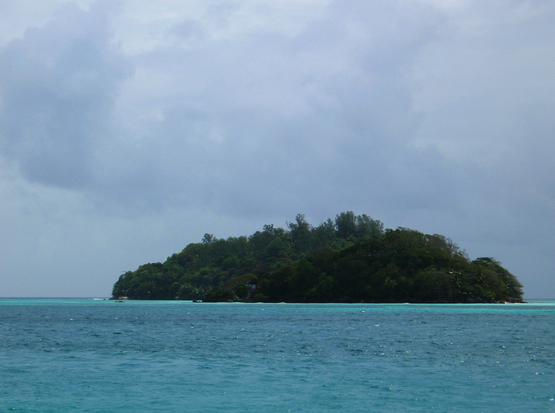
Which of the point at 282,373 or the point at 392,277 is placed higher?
the point at 392,277

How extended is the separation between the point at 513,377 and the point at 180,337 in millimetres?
28645

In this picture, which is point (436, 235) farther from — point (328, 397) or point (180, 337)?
point (328, 397)

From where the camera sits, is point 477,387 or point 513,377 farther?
point 513,377

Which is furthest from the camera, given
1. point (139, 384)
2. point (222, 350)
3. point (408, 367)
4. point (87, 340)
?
point (87, 340)

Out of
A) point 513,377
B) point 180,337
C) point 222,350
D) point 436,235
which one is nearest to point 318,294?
point 436,235

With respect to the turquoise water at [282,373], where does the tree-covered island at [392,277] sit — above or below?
above

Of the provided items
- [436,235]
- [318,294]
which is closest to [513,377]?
[318,294]

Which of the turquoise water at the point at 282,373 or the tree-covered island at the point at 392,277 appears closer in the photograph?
the turquoise water at the point at 282,373

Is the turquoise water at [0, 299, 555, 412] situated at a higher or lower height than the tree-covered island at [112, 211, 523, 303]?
lower

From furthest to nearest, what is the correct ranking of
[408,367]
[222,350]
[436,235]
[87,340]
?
[436,235] → [87,340] → [222,350] → [408,367]

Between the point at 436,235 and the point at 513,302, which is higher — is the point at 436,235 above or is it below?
above

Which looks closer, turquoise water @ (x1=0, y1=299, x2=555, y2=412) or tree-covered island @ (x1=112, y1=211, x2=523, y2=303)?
turquoise water @ (x1=0, y1=299, x2=555, y2=412)

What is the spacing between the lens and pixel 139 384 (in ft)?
85.2

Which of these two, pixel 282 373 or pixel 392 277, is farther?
pixel 392 277
